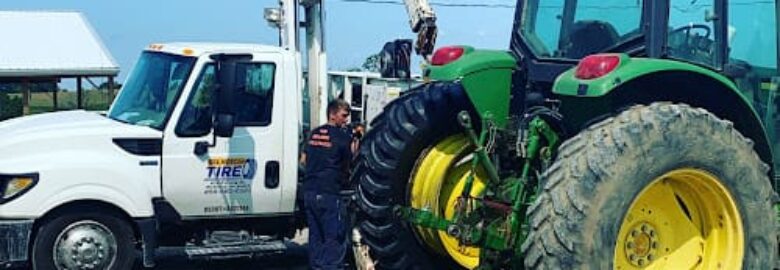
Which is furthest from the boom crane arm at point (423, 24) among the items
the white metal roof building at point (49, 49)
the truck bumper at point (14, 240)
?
the white metal roof building at point (49, 49)

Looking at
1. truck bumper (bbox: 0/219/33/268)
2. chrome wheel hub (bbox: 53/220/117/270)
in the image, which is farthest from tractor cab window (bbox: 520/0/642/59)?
truck bumper (bbox: 0/219/33/268)

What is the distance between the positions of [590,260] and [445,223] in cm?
118

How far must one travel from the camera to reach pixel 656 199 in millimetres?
5879

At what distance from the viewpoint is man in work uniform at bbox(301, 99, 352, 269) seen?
27.7ft

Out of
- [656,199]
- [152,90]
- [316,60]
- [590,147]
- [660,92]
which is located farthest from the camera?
[316,60]

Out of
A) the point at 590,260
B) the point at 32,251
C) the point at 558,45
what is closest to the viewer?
the point at 590,260

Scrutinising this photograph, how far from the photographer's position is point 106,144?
855 cm

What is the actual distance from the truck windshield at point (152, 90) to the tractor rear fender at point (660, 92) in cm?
403

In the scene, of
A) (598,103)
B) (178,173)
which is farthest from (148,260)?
(598,103)

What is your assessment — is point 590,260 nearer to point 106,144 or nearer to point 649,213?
point 649,213

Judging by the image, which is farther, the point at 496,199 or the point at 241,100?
the point at 241,100

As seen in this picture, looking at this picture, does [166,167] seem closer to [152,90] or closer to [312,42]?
[152,90]

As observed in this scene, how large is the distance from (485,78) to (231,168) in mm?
3153

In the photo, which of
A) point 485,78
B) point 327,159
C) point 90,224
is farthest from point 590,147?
point 90,224
